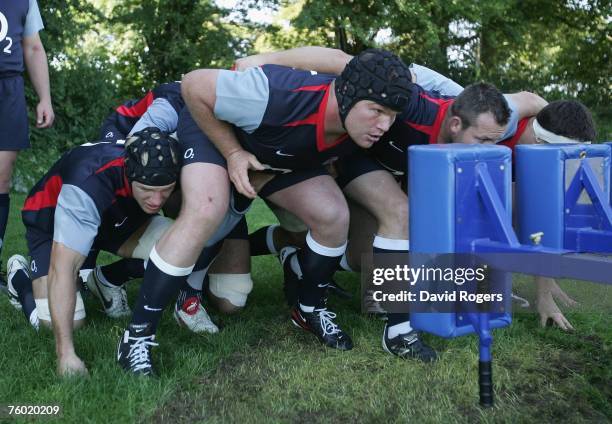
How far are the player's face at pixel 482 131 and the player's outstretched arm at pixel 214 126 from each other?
0.84 meters

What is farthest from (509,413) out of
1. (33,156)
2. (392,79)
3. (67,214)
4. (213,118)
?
(33,156)

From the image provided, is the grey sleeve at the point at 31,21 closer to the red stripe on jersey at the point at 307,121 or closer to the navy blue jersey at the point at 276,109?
the navy blue jersey at the point at 276,109

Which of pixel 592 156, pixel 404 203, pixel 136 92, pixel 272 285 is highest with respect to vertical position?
pixel 592 156

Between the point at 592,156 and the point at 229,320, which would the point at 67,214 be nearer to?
the point at 229,320

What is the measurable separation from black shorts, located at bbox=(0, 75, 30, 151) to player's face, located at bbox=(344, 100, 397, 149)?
2.30 meters

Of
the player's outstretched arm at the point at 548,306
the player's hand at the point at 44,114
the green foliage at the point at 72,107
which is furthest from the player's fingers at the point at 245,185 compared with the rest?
the green foliage at the point at 72,107

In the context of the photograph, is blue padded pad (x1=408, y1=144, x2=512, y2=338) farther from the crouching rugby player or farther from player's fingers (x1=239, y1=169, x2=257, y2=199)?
the crouching rugby player

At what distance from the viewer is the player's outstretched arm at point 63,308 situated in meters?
2.75

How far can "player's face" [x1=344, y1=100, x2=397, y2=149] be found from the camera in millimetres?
2682

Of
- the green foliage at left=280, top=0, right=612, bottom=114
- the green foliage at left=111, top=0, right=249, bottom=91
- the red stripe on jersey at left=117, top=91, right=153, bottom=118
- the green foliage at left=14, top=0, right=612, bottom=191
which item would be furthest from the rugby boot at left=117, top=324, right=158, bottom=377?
the green foliage at left=280, top=0, right=612, bottom=114

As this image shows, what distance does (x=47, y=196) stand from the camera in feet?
11.3

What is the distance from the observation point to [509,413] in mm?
2461

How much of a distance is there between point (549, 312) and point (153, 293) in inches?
74.3

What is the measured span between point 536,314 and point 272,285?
1.54 metres
